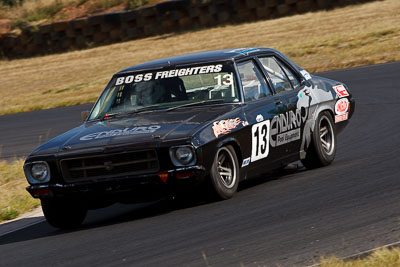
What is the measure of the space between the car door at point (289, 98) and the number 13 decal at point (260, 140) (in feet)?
0.76

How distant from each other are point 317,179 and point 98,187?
89.6 inches

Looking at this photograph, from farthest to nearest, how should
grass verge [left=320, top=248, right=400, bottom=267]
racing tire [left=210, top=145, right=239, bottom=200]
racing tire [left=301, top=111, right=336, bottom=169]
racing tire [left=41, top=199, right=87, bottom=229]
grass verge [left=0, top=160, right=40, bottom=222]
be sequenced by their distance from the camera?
racing tire [left=301, top=111, right=336, bottom=169] < grass verge [left=0, top=160, right=40, bottom=222] < racing tire [left=41, top=199, right=87, bottom=229] < racing tire [left=210, top=145, right=239, bottom=200] < grass verge [left=320, top=248, right=400, bottom=267]

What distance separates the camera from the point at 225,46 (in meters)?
27.1

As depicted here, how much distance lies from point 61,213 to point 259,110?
2.02 m

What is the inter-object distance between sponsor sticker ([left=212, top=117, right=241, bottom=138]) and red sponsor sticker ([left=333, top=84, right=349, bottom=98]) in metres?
2.25

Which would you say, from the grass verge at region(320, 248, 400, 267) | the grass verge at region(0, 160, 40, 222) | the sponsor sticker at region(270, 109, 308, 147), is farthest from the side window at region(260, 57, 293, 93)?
the grass verge at region(320, 248, 400, 267)

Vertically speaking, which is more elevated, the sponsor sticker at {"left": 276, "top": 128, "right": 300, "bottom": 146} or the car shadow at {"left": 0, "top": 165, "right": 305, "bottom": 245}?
the sponsor sticker at {"left": 276, "top": 128, "right": 300, "bottom": 146}

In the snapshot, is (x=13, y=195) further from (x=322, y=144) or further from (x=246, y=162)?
(x=322, y=144)

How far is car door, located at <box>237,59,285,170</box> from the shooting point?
23.9ft

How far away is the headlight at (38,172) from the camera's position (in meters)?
6.79

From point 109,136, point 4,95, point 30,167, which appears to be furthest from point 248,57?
point 4,95

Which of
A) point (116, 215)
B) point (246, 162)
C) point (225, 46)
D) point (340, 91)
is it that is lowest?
point (225, 46)

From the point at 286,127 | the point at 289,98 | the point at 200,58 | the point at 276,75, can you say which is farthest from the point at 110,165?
the point at 276,75

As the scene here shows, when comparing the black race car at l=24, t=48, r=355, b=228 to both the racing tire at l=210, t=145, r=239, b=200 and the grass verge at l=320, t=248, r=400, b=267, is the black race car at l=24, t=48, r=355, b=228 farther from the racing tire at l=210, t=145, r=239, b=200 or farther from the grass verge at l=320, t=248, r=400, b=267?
the grass verge at l=320, t=248, r=400, b=267
